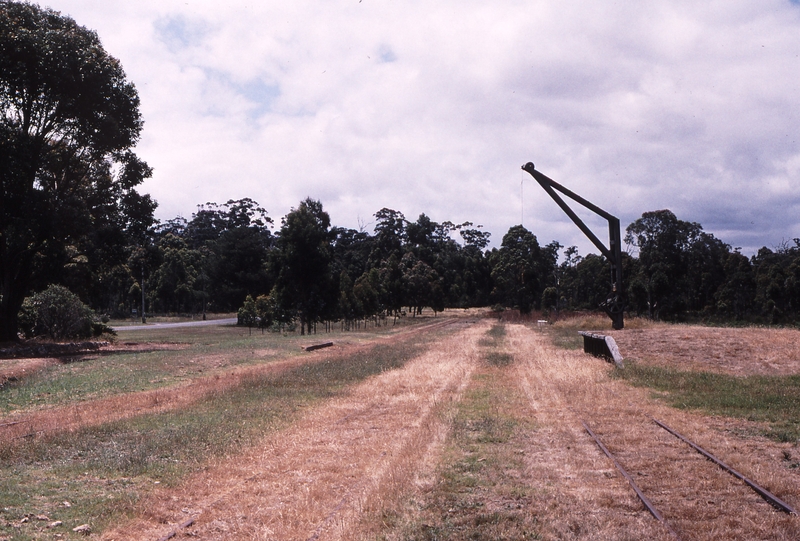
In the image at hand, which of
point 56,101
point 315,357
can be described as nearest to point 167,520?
point 315,357

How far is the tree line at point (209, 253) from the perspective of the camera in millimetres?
26797

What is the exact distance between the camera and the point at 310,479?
8180 millimetres

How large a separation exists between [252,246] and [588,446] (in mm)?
84533

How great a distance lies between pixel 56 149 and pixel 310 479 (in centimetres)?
2683

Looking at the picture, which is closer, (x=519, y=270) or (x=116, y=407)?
(x=116, y=407)

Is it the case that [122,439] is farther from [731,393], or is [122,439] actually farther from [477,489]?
[731,393]

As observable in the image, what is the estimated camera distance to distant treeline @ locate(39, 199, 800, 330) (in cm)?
4531

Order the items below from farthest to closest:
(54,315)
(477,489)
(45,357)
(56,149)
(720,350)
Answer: (54,315) → (56,149) → (45,357) → (720,350) → (477,489)

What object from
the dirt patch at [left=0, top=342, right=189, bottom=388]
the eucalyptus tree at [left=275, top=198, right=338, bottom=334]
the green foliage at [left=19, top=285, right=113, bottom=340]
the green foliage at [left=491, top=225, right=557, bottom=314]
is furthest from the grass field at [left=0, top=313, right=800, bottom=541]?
the green foliage at [left=491, top=225, right=557, bottom=314]

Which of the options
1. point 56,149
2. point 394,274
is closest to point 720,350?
point 56,149

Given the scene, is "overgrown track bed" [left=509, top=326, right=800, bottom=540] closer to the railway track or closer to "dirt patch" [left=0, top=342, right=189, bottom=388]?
the railway track

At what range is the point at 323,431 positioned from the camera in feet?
36.7

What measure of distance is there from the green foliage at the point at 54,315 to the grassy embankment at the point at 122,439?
12865 millimetres

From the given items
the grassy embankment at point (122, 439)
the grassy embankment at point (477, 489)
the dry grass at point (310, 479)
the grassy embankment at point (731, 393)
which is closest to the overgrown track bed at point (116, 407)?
the grassy embankment at point (122, 439)
